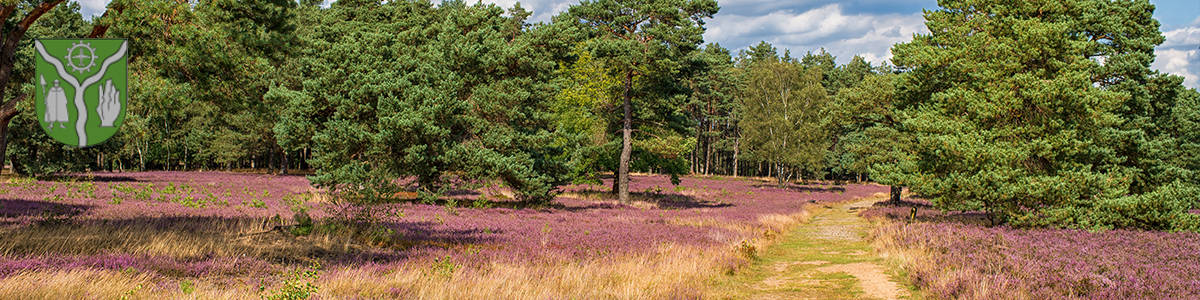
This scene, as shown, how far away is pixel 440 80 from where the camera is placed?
21297 millimetres

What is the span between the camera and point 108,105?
5586 mm

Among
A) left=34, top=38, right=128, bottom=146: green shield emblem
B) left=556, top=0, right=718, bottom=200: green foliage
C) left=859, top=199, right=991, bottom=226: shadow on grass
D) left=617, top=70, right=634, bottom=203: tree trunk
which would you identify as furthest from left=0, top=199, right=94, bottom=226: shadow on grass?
left=859, top=199, right=991, bottom=226: shadow on grass

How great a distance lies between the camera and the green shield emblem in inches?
203

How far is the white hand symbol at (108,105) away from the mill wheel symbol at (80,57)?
273mm

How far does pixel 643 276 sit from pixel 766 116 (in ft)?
170

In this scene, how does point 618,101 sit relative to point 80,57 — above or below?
above

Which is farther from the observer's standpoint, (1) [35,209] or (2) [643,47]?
(2) [643,47]

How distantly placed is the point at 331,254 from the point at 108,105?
5.86 meters

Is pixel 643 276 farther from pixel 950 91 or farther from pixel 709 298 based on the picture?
pixel 950 91

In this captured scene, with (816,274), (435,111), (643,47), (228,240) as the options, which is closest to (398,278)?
(228,240)

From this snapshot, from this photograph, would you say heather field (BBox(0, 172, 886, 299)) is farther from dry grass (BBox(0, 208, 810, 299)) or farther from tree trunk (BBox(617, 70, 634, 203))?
tree trunk (BBox(617, 70, 634, 203))

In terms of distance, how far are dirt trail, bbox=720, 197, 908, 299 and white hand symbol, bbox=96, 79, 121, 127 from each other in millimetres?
8283

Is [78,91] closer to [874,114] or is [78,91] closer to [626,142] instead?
[626,142]

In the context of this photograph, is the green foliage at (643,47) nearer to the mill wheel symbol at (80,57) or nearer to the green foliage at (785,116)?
the mill wheel symbol at (80,57)
